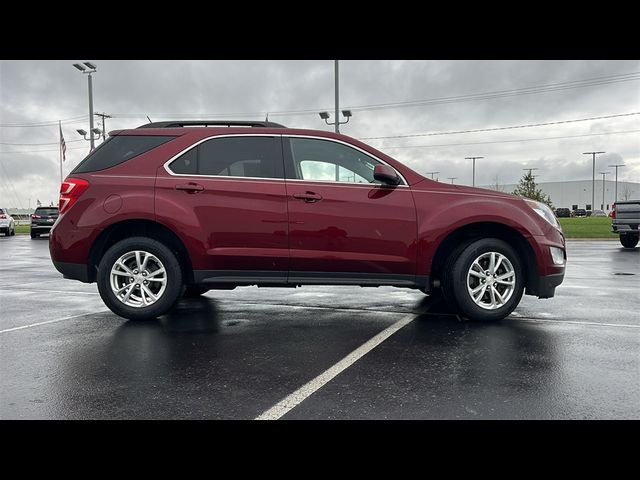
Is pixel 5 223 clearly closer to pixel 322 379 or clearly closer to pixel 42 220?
pixel 42 220

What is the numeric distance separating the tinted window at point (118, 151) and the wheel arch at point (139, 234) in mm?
683

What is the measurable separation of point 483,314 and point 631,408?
2388 mm

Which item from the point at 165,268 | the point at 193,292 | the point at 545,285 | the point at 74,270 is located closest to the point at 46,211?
the point at 193,292

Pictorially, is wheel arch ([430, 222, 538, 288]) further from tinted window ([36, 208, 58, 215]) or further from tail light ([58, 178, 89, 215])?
tinted window ([36, 208, 58, 215])

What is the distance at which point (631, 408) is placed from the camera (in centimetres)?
307

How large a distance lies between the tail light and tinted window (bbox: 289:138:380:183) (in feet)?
7.40

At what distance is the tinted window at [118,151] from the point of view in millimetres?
5586

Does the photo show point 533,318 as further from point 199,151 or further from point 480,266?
point 199,151

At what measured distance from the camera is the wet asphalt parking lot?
312 centimetres

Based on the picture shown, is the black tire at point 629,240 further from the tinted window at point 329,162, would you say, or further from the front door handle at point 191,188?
the front door handle at point 191,188

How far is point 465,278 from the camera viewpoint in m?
5.41

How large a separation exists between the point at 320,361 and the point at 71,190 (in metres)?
3.32

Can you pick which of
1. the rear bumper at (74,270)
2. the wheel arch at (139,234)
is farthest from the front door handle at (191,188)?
the rear bumper at (74,270)

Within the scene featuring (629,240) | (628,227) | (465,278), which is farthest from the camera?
(629,240)
